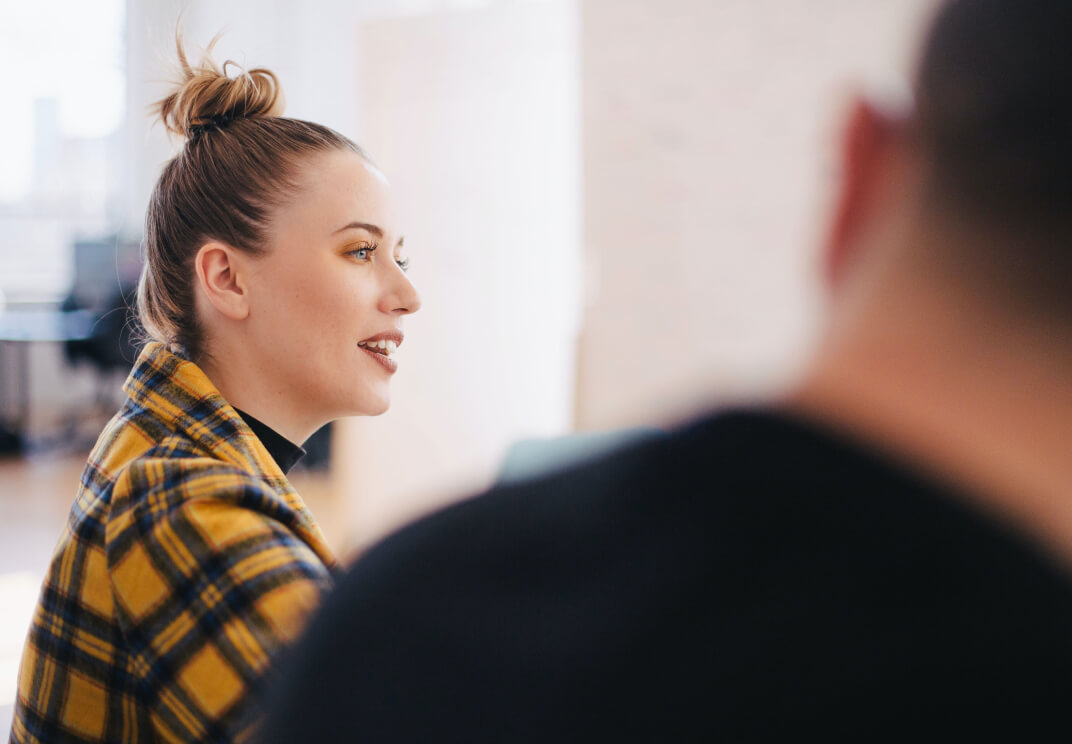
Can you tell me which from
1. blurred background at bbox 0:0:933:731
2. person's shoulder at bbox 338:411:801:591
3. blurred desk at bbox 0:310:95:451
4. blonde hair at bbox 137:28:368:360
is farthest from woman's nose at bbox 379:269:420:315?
blurred desk at bbox 0:310:95:451

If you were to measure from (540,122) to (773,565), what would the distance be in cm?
344

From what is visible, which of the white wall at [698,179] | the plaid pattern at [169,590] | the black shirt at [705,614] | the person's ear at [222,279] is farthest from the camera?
the white wall at [698,179]

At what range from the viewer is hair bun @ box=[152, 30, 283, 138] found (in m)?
1.23

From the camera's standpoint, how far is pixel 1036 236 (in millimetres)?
351

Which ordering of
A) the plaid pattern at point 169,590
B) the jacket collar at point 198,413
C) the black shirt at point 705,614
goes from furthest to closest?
the jacket collar at point 198,413 < the plaid pattern at point 169,590 < the black shirt at point 705,614

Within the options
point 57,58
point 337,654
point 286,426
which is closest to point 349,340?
point 286,426

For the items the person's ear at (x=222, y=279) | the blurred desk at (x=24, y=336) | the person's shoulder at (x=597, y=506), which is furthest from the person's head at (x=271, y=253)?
the blurred desk at (x=24, y=336)

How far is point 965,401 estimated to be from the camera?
1.15ft

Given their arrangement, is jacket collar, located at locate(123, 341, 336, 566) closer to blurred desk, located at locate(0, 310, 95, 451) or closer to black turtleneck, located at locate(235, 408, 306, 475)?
black turtleneck, located at locate(235, 408, 306, 475)

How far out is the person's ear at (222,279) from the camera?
117 cm

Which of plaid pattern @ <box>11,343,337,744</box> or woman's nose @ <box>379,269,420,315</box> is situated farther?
woman's nose @ <box>379,269,420,315</box>

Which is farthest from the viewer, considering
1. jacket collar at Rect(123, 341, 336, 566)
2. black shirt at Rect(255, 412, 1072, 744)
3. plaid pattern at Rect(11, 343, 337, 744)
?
jacket collar at Rect(123, 341, 336, 566)

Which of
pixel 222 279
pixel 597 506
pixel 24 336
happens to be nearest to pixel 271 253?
pixel 222 279

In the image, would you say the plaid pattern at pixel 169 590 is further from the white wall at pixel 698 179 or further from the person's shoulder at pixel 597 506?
the white wall at pixel 698 179
